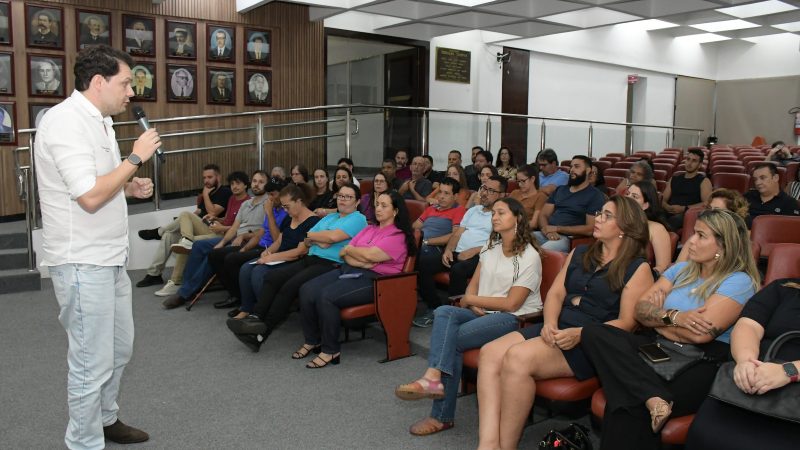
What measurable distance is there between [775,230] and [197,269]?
4396mm

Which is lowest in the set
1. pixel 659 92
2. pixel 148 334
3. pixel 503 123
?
pixel 148 334

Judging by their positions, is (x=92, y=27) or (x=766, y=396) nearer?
(x=766, y=396)

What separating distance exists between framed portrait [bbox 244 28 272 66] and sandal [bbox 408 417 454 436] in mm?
7256

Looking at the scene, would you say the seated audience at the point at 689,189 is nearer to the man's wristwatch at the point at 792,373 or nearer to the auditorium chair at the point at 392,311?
the auditorium chair at the point at 392,311

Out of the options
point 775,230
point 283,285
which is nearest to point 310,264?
point 283,285

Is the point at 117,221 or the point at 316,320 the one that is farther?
the point at 316,320

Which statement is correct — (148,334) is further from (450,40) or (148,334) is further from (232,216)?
(450,40)

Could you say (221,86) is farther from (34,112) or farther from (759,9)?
(759,9)

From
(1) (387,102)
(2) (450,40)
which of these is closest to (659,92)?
(2) (450,40)

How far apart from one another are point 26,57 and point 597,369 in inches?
300

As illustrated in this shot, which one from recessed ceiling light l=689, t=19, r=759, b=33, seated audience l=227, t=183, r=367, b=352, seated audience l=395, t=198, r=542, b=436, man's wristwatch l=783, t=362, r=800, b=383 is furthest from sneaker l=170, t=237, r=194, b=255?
recessed ceiling light l=689, t=19, r=759, b=33

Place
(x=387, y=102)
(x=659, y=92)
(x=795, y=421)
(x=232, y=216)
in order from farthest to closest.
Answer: (x=659, y=92), (x=387, y=102), (x=232, y=216), (x=795, y=421)

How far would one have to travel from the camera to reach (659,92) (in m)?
15.2

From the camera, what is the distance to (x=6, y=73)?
7543mm
